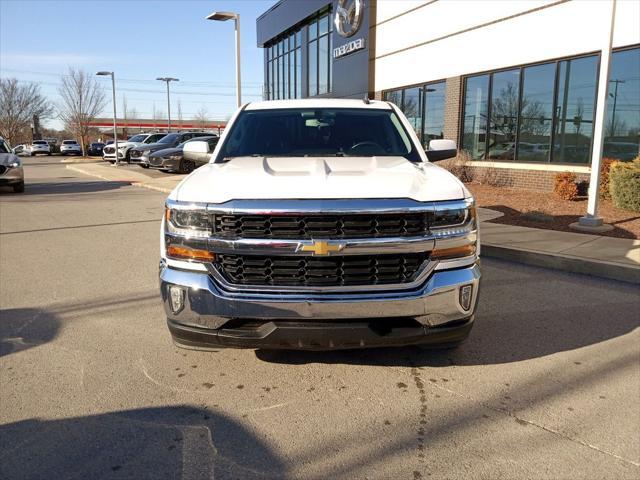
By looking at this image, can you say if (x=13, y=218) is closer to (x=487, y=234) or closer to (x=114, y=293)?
(x=114, y=293)

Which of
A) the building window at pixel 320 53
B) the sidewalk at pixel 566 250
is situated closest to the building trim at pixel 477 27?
the building window at pixel 320 53

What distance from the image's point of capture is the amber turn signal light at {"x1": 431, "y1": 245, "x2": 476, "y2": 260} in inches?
123

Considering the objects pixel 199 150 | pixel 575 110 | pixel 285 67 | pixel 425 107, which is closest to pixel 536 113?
pixel 575 110

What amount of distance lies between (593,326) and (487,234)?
3713mm

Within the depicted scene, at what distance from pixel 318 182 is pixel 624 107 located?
34.9 feet

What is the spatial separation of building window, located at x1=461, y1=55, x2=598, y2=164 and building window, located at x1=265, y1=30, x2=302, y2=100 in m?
15.5

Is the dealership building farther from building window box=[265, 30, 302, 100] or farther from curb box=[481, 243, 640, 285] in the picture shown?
building window box=[265, 30, 302, 100]

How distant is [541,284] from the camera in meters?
5.84

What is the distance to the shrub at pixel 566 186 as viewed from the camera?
36.4 feet

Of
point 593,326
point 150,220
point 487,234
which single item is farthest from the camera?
point 150,220

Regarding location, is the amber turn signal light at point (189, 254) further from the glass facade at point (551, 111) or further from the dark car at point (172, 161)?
the dark car at point (172, 161)

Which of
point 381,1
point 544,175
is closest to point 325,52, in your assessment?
point 381,1

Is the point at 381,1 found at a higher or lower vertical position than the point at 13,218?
higher

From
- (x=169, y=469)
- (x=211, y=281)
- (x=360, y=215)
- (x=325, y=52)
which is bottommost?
(x=169, y=469)
